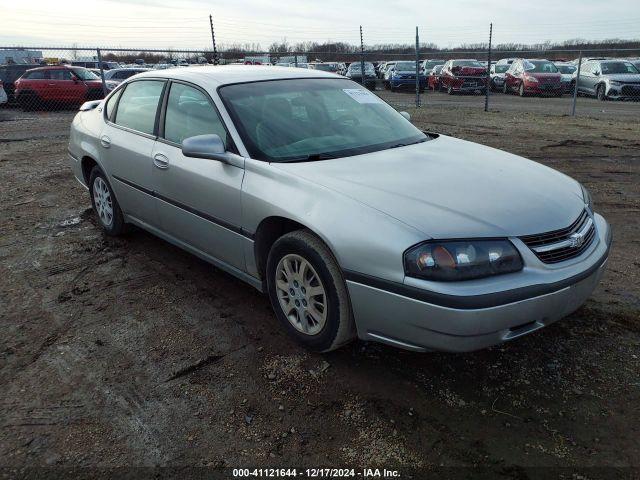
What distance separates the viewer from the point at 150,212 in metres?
4.14

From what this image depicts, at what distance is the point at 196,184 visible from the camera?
349cm

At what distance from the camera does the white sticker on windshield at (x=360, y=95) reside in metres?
4.02

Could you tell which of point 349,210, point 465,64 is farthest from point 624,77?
point 349,210

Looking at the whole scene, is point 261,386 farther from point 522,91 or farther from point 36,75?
point 522,91

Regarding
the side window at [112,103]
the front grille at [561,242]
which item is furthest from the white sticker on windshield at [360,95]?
the side window at [112,103]

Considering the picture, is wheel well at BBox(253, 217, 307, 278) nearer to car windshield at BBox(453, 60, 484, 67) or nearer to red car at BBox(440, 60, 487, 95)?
red car at BBox(440, 60, 487, 95)

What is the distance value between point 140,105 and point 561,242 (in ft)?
11.1

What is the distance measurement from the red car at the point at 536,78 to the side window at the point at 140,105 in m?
19.3

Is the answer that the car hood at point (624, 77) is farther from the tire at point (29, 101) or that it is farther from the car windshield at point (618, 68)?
the tire at point (29, 101)

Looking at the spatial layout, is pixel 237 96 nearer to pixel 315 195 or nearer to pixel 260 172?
pixel 260 172

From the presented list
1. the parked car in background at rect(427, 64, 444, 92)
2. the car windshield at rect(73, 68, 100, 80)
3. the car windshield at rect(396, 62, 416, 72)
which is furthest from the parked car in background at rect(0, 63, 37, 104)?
the parked car in background at rect(427, 64, 444, 92)

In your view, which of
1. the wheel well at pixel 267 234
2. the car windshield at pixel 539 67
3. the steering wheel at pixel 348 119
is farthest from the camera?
the car windshield at pixel 539 67

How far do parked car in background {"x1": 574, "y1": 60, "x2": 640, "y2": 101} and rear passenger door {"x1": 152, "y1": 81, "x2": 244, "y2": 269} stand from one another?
1834 centimetres

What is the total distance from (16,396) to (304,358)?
5.00 ft
